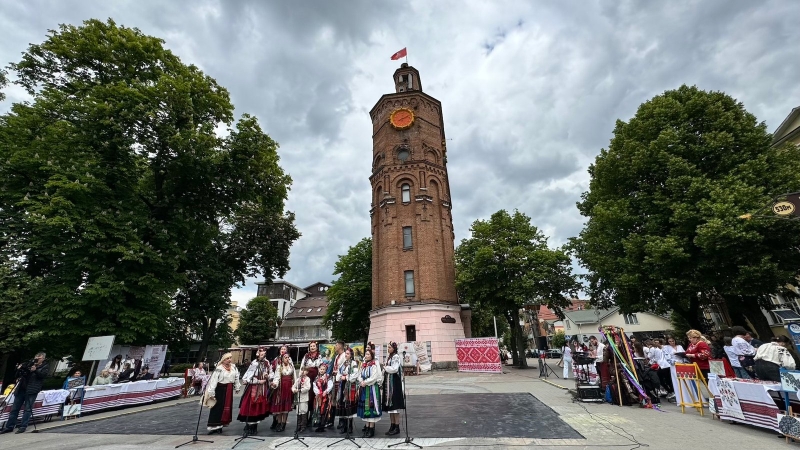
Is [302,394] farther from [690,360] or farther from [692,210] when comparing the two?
[692,210]

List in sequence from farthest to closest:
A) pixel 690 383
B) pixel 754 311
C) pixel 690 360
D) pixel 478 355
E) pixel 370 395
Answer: pixel 478 355 → pixel 754 311 → pixel 690 360 → pixel 690 383 → pixel 370 395

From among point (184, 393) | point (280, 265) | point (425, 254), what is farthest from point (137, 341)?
point (425, 254)

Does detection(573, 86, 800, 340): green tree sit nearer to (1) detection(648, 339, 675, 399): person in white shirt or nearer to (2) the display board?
(1) detection(648, 339, 675, 399): person in white shirt

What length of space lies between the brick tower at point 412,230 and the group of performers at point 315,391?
16.7 m

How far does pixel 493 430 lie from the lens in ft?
23.6

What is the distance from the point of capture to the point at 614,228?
17828 mm

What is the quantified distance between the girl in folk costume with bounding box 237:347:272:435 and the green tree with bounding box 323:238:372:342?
25.5 meters

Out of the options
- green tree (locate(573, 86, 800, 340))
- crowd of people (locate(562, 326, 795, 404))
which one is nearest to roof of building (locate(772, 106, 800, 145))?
green tree (locate(573, 86, 800, 340))

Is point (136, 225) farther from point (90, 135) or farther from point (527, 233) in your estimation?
point (527, 233)

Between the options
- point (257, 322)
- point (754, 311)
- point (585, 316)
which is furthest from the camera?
point (585, 316)

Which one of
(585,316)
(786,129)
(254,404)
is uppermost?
(786,129)

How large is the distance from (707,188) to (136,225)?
2531cm

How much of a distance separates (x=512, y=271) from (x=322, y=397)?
66.3ft

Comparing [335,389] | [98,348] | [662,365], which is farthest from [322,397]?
[98,348]
